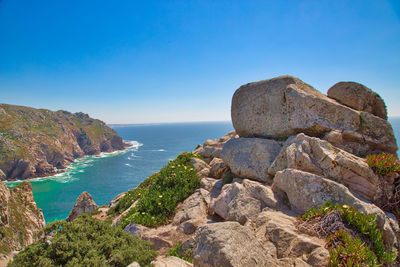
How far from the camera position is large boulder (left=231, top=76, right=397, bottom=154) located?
11.1 metres

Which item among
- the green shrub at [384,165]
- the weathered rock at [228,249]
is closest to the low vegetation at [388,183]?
the green shrub at [384,165]

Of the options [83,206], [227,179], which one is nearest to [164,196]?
[227,179]

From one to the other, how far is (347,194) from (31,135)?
161403 mm

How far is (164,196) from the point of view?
38.5 ft

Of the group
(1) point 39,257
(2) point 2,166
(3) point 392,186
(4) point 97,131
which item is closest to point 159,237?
(1) point 39,257

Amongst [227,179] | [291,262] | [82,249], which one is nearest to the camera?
[291,262]

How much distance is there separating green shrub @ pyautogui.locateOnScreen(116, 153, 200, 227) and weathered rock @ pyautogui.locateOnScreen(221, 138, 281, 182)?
2.81m

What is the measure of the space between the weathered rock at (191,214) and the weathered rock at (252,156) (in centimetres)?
279

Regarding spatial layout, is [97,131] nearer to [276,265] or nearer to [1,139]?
[1,139]

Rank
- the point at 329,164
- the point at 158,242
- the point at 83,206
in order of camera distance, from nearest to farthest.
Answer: the point at 329,164 → the point at 158,242 → the point at 83,206

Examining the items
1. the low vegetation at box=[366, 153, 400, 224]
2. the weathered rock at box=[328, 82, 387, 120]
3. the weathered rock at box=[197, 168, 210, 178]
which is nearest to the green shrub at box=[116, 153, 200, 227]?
the weathered rock at box=[197, 168, 210, 178]

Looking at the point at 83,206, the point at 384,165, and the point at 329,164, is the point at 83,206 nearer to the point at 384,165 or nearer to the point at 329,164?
the point at 329,164

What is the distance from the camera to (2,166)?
97.2 m

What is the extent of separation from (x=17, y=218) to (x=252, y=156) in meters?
48.4
